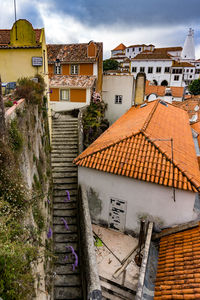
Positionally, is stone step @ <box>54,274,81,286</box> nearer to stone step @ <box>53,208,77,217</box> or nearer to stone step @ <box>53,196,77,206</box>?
stone step @ <box>53,208,77,217</box>

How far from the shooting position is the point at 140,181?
371 inches

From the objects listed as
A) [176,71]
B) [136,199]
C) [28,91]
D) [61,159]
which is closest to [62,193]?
[61,159]

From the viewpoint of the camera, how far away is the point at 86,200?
10.6 meters

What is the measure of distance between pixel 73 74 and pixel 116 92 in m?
6.00

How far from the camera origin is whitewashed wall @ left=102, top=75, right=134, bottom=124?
25297 mm

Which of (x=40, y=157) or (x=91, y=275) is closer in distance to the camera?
(x=91, y=275)

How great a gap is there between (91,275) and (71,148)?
9.37 metres

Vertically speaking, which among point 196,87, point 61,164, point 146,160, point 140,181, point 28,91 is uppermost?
point 196,87

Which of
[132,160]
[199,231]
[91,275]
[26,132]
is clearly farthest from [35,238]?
[199,231]

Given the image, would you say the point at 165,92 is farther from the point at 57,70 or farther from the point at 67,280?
the point at 67,280

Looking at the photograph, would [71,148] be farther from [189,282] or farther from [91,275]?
[189,282]

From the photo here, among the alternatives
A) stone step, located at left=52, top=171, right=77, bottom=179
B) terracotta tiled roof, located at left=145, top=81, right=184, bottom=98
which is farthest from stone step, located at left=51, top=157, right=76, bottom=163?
terracotta tiled roof, located at left=145, top=81, right=184, bottom=98

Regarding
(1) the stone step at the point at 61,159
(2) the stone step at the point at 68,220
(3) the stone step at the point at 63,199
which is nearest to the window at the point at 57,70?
(1) the stone step at the point at 61,159

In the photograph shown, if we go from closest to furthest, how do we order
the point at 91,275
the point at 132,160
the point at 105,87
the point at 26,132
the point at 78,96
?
the point at 91,275
the point at 26,132
the point at 132,160
the point at 78,96
the point at 105,87
